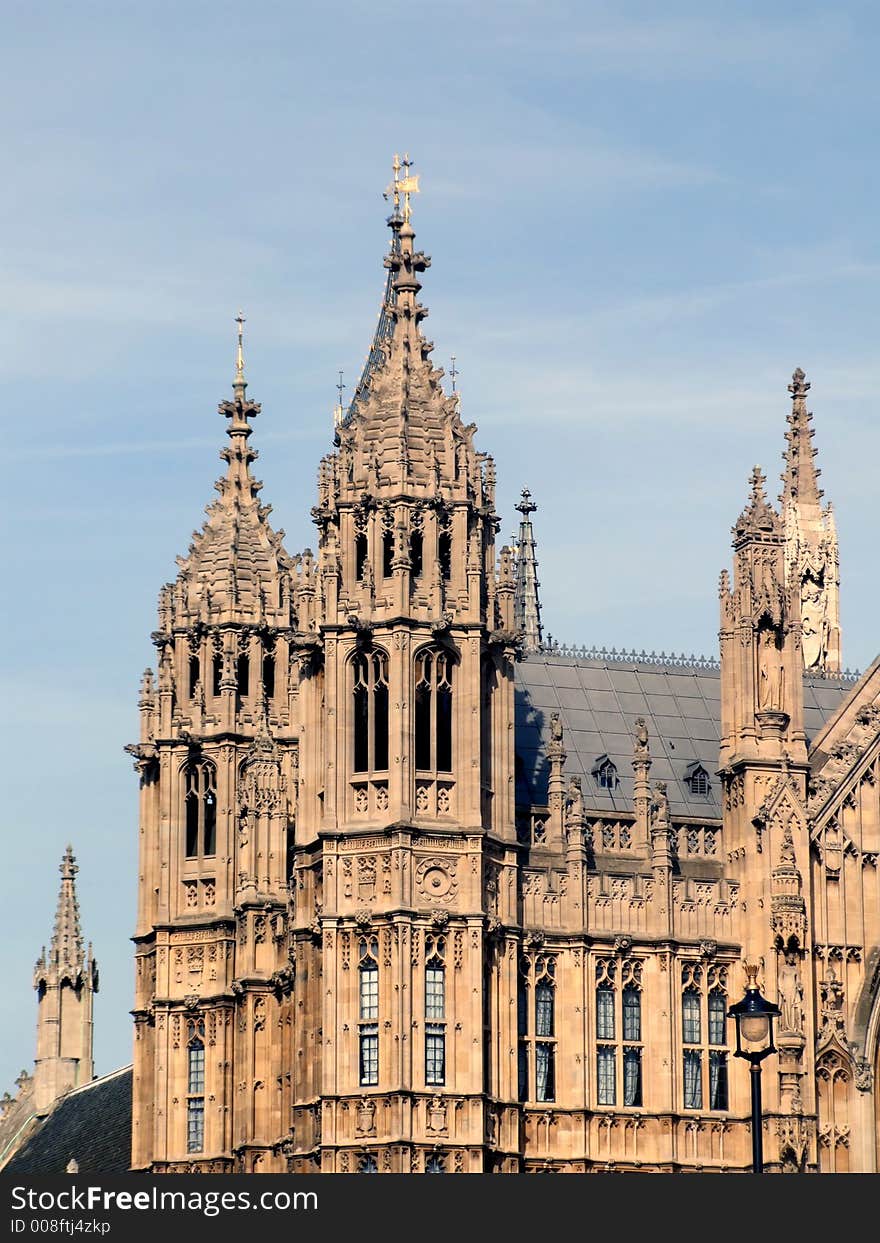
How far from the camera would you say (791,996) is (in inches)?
3433

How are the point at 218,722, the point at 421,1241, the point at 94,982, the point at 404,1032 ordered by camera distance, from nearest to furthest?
the point at 421,1241, the point at 404,1032, the point at 218,722, the point at 94,982

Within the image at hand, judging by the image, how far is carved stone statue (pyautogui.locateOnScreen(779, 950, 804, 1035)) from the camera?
285 ft

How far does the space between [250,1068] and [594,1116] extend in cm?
1162

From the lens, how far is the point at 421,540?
86.6 meters

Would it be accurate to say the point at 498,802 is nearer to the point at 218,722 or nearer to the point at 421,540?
the point at 421,540

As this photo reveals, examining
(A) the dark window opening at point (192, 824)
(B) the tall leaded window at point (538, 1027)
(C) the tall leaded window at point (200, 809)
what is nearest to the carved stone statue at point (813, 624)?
(C) the tall leaded window at point (200, 809)

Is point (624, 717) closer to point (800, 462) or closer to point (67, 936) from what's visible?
point (800, 462)

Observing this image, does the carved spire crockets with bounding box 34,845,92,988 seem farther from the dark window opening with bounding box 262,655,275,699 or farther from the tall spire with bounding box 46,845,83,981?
the dark window opening with bounding box 262,655,275,699

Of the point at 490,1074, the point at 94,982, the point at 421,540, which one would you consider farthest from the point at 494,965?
the point at 94,982

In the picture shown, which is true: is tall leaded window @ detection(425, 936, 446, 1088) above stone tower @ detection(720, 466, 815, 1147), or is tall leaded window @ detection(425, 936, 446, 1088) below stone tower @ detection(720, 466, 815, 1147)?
below

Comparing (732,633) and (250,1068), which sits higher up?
(732,633)

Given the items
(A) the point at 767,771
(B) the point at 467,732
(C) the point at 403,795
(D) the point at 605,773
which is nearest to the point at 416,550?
(B) the point at 467,732

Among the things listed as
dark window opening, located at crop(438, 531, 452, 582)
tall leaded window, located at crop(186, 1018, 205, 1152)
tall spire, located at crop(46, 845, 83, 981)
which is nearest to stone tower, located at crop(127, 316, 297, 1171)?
tall leaded window, located at crop(186, 1018, 205, 1152)

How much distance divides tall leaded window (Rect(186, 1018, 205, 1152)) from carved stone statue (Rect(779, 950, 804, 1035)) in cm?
1832
